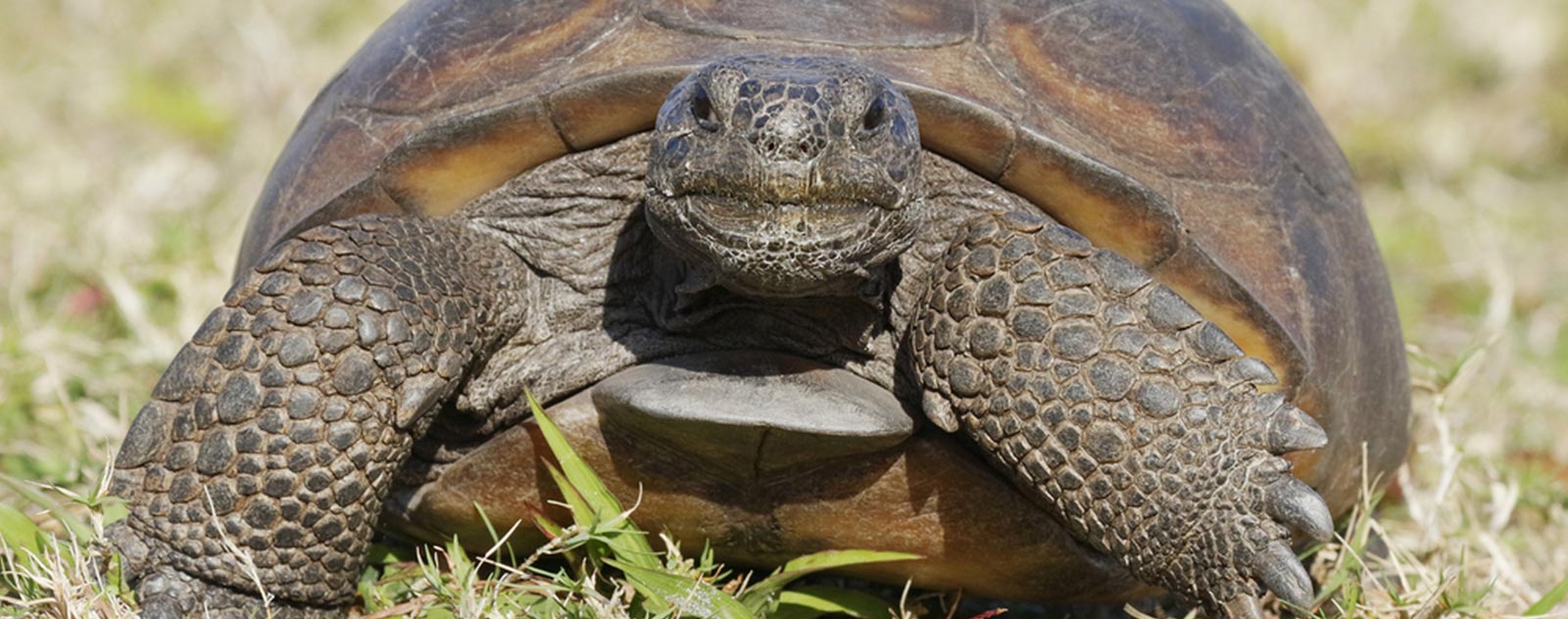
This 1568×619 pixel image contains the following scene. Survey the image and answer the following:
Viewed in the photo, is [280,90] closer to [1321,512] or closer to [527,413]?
[527,413]

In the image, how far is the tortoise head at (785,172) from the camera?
239 centimetres

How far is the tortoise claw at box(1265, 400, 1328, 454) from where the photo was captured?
8.38 ft

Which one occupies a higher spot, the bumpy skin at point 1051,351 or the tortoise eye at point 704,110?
the tortoise eye at point 704,110

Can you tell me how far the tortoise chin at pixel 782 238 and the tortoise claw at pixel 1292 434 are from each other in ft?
2.23

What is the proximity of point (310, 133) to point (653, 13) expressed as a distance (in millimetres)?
873

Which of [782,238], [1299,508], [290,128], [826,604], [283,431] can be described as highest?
[782,238]

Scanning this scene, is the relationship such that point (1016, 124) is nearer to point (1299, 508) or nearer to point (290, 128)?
point (1299, 508)

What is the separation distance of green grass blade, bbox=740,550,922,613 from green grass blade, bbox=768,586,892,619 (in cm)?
4

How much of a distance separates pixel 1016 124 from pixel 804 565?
86 centimetres

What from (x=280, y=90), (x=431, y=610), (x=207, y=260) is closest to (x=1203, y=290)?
(x=431, y=610)

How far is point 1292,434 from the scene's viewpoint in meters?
2.55

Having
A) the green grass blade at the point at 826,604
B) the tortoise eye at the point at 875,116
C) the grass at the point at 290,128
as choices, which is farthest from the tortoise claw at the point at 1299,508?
the tortoise eye at the point at 875,116

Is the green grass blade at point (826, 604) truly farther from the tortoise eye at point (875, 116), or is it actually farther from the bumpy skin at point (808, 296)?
the tortoise eye at point (875, 116)

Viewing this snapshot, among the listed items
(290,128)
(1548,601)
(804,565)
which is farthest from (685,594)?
(290,128)
